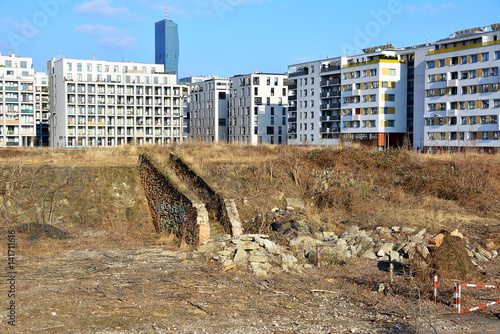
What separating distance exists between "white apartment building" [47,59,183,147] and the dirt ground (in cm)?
8616

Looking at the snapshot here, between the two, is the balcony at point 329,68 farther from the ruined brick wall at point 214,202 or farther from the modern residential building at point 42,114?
the ruined brick wall at point 214,202

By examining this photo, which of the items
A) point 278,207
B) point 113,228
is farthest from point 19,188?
point 278,207

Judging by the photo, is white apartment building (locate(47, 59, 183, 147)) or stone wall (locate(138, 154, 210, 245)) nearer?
stone wall (locate(138, 154, 210, 245))

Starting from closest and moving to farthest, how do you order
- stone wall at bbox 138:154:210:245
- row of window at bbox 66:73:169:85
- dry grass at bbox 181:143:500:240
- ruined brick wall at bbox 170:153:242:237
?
stone wall at bbox 138:154:210:245, ruined brick wall at bbox 170:153:242:237, dry grass at bbox 181:143:500:240, row of window at bbox 66:73:169:85

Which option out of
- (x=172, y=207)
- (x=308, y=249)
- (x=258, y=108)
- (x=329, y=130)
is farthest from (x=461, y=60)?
(x=308, y=249)

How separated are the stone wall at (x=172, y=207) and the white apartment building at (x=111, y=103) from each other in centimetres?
7450

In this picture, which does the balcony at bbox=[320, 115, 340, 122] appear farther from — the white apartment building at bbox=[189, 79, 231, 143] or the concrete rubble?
the concrete rubble

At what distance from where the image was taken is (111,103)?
106812mm

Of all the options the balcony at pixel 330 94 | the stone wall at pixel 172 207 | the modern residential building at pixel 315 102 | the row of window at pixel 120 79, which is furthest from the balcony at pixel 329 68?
the stone wall at pixel 172 207

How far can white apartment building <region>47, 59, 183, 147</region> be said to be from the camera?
104 m

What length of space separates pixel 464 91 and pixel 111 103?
6478 cm

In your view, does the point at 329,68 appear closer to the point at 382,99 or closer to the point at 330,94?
the point at 330,94

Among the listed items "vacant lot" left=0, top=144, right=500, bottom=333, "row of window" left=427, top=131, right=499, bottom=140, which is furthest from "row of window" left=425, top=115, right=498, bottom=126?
"vacant lot" left=0, top=144, right=500, bottom=333

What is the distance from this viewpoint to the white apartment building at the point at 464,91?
76062mm
